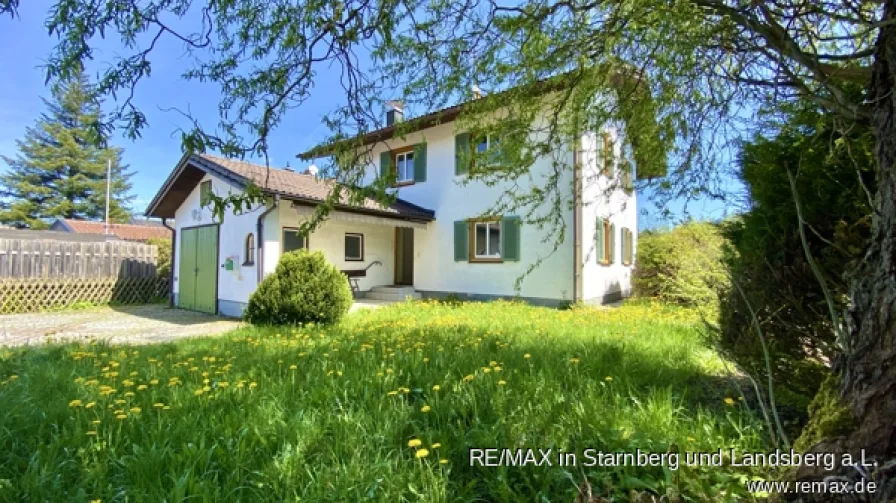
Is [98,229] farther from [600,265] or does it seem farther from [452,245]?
[600,265]

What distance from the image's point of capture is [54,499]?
1978mm

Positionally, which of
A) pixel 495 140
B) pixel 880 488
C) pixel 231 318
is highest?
pixel 495 140

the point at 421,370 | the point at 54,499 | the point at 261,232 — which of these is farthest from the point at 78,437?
the point at 261,232

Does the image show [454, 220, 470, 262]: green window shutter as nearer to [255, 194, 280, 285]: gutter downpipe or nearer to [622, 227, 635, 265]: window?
[255, 194, 280, 285]: gutter downpipe

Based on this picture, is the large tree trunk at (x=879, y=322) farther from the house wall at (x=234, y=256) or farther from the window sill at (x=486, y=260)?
the house wall at (x=234, y=256)

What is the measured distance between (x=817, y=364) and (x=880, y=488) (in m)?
1.90

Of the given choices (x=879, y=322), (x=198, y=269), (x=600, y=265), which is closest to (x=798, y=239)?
(x=879, y=322)

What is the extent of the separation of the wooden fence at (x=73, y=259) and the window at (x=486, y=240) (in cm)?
1136

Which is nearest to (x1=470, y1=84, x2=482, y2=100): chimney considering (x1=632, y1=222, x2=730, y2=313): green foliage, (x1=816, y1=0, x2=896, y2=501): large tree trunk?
(x1=816, y1=0, x2=896, y2=501): large tree trunk

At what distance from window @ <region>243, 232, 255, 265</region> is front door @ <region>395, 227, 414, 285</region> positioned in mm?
5330

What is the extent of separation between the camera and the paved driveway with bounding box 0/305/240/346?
305 inches

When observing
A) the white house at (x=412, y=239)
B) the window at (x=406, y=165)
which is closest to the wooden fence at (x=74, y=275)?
the white house at (x=412, y=239)

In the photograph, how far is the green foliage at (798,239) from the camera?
2.56 meters

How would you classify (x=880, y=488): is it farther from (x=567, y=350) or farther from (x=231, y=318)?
(x=231, y=318)
